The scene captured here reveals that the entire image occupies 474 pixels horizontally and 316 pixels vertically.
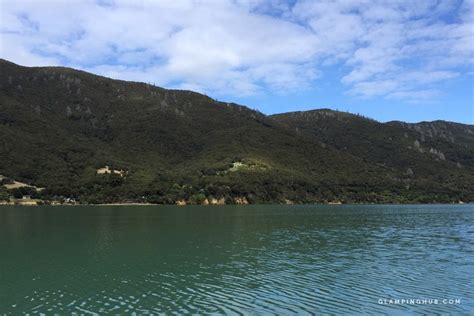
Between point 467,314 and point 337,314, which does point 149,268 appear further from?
point 467,314

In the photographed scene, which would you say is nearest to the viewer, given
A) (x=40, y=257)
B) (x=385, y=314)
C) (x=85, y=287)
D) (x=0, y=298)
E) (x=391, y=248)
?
(x=385, y=314)

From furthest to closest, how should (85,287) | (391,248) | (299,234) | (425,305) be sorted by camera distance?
(299,234) < (391,248) < (85,287) < (425,305)

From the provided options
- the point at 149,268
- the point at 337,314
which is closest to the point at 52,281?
the point at 149,268

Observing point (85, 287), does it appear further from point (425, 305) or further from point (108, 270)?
point (425, 305)

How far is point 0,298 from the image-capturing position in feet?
106

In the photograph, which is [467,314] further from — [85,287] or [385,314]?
[85,287]

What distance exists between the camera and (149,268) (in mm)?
45000

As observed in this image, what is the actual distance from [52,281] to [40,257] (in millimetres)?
15762

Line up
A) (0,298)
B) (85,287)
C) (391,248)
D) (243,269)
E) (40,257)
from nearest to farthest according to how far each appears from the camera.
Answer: (0,298) < (85,287) < (243,269) < (40,257) < (391,248)

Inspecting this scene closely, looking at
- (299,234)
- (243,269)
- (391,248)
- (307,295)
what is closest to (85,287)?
(243,269)

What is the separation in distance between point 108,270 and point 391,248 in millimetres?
36954

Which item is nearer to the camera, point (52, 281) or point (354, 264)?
point (52, 281)

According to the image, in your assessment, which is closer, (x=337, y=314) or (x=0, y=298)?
(x=337, y=314)

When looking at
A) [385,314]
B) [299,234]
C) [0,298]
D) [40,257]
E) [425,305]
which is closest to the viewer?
[385,314]
